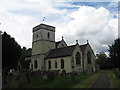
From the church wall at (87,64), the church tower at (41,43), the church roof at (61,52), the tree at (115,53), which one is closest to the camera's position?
the tree at (115,53)

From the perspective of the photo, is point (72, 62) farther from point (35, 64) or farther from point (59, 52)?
point (35, 64)

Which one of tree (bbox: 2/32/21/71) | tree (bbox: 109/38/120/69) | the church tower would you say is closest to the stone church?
the church tower

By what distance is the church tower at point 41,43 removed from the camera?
204 feet

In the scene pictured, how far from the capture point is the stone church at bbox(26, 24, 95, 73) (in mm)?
53375

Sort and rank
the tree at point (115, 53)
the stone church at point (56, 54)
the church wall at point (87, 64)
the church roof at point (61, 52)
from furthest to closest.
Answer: the church wall at point (87, 64)
the church roof at point (61, 52)
the stone church at point (56, 54)
the tree at point (115, 53)

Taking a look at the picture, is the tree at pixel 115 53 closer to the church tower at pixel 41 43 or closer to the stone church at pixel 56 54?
the stone church at pixel 56 54

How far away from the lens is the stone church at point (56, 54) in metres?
53.4

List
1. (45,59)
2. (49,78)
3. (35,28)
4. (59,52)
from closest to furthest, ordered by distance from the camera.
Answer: (49,78), (59,52), (45,59), (35,28)

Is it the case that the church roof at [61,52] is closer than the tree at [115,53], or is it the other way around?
the tree at [115,53]

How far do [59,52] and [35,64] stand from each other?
1179cm

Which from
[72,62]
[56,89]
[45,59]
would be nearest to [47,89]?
[56,89]

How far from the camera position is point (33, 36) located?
67688 millimetres

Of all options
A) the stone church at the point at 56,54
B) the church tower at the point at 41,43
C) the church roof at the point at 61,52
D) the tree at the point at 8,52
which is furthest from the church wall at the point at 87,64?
the tree at the point at 8,52

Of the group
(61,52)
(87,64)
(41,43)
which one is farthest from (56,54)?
(87,64)
